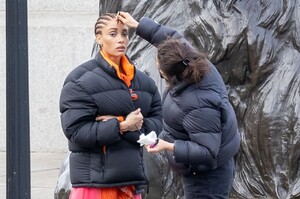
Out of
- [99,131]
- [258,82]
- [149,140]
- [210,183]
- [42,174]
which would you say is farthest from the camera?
[42,174]

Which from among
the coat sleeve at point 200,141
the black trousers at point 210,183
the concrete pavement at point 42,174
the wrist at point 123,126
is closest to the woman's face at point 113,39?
the wrist at point 123,126

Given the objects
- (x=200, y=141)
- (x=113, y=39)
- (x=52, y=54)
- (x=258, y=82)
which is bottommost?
(x=52, y=54)

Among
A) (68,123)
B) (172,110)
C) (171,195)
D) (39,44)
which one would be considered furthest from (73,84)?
(39,44)

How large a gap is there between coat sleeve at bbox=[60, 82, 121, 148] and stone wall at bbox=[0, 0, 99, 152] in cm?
548

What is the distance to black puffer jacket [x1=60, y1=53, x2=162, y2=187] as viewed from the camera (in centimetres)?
563

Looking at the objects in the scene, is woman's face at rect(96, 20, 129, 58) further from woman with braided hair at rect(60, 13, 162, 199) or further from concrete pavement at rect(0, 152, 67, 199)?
concrete pavement at rect(0, 152, 67, 199)

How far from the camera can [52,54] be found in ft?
37.1

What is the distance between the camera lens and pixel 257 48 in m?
7.27

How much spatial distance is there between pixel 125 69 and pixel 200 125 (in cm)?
74

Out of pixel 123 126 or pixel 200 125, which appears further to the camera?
pixel 123 126

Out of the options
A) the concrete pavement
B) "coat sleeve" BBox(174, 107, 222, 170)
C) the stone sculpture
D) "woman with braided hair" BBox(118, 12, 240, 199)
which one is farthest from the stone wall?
"coat sleeve" BBox(174, 107, 222, 170)

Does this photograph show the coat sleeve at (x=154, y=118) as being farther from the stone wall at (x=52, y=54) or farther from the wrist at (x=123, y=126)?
the stone wall at (x=52, y=54)

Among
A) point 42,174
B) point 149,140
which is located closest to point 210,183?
point 149,140

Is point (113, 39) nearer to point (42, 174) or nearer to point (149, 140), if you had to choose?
point (149, 140)
